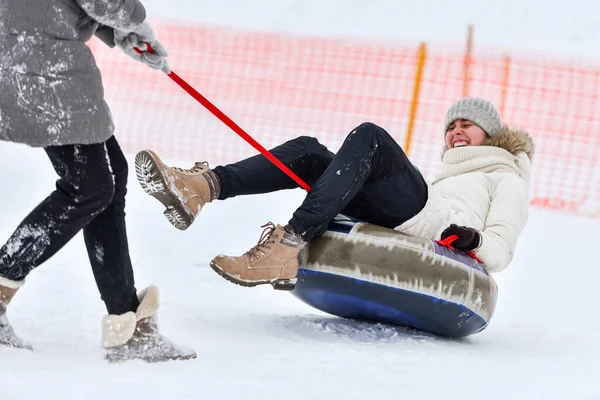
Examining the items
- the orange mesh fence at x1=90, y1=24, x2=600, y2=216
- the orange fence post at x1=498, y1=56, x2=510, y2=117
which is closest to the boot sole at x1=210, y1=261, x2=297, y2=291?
the orange mesh fence at x1=90, y1=24, x2=600, y2=216

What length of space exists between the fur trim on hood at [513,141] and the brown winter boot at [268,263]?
1.33 meters

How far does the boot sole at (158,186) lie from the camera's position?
2537 mm

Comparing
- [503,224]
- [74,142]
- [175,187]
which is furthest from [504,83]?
[74,142]

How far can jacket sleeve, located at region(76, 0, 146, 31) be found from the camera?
200 cm

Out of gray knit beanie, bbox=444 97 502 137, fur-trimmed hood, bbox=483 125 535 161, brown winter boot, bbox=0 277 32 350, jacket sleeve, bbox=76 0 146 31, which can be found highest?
jacket sleeve, bbox=76 0 146 31

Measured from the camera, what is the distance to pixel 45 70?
1.99m

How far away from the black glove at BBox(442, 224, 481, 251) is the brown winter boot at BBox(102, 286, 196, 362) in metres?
1.07

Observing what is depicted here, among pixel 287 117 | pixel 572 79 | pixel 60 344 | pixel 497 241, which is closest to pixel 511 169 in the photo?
pixel 497 241

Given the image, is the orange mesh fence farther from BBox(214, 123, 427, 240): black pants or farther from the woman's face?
BBox(214, 123, 427, 240): black pants

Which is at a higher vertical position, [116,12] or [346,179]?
[116,12]

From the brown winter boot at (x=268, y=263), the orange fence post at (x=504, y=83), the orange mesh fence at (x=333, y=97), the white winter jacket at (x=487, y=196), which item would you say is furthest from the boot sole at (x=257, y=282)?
the orange fence post at (x=504, y=83)

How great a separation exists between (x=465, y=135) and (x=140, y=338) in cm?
199

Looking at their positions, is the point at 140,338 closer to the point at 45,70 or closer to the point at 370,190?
the point at 45,70

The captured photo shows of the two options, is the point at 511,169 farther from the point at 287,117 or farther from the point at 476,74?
the point at 476,74
